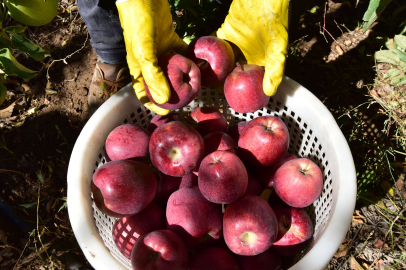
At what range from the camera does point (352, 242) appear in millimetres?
2080

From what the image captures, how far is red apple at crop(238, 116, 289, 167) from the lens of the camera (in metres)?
1.68

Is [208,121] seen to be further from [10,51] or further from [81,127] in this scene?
[81,127]

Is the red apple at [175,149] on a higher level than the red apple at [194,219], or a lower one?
higher

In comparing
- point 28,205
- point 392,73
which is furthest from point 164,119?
point 392,73

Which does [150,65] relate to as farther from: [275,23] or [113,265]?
[113,265]

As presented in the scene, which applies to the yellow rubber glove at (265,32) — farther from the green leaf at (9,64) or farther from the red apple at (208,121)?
the green leaf at (9,64)

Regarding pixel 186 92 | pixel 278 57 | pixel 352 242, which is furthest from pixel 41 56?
pixel 352 242

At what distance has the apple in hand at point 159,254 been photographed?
1.41 m

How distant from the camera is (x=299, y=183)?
1.55m

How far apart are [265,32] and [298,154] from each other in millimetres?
836

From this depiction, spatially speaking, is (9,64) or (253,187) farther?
(253,187)

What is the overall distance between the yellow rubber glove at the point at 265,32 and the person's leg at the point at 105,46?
32.1 inches

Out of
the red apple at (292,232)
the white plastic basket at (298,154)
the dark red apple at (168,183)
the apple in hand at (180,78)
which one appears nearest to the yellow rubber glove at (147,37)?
the apple in hand at (180,78)

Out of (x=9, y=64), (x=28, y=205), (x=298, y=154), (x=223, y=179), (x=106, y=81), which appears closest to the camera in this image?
(x=9, y=64)
